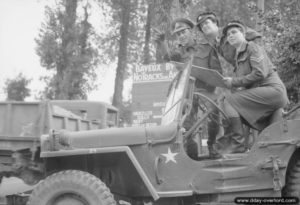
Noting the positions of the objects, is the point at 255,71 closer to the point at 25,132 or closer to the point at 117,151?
the point at 117,151

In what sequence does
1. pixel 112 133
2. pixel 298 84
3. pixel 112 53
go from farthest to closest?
pixel 112 53 → pixel 298 84 → pixel 112 133

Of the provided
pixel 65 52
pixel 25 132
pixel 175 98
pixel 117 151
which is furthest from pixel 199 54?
pixel 65 52

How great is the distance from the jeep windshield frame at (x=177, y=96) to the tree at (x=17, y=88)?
32.0 meters

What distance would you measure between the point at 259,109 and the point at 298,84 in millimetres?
4126

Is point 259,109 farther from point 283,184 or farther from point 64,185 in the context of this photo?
point 64,185

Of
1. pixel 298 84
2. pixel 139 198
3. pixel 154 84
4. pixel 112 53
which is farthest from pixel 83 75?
pixel 139 198

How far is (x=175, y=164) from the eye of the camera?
202 inches

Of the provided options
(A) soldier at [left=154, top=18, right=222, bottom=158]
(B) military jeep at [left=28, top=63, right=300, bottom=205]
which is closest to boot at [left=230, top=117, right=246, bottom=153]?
(B) military jeep at [left=28, top=63, right=300, bottom=205]

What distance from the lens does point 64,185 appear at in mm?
4934

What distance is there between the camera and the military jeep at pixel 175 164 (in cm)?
504

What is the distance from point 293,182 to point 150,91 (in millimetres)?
8790

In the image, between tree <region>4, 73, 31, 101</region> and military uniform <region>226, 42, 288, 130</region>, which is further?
tree <region>4, 73, 31, 101</region>

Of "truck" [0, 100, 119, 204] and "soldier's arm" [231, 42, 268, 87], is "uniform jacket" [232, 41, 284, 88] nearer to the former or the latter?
"soldier's arm" [231, 42, 268, 87]

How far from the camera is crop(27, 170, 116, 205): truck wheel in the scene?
15.9 ft
